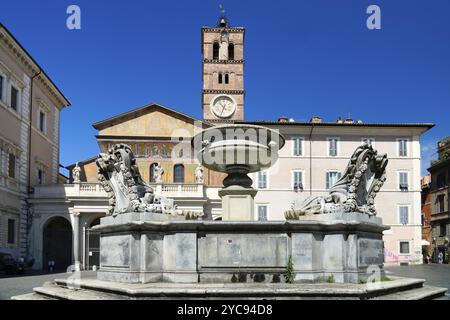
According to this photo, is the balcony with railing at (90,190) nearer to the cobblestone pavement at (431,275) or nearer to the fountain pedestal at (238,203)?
the cobblestone pavement at (431,275)

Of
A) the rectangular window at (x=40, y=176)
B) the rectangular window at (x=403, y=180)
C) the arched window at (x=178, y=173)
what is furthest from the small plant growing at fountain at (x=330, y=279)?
the rectangular window at (x=403, y=180)

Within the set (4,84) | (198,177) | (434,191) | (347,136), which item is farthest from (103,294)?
(434,191)

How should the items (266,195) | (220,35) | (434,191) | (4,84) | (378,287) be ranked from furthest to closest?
(220,35) < (434,191) < (266,195) < (4,84) < (378,287)

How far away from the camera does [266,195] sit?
4338 centimetres

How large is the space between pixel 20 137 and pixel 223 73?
1442 inches

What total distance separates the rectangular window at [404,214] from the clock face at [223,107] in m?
26.5

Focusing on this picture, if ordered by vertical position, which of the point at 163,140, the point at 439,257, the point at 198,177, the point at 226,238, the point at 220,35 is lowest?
the point at 439,257

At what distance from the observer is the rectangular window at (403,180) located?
145ft

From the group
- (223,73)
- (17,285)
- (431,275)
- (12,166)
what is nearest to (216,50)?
(223,73)

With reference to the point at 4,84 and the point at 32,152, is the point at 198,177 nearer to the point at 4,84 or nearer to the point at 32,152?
the point at 32,152

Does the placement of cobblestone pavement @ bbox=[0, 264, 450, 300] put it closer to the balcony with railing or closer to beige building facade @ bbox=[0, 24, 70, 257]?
beige building facade @ bbox=[0, 24, 70, 257]

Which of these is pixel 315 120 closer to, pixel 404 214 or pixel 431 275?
pixel 404 214

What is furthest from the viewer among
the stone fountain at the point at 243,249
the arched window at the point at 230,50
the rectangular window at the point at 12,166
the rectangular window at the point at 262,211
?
the arched window at the point at 230,50
